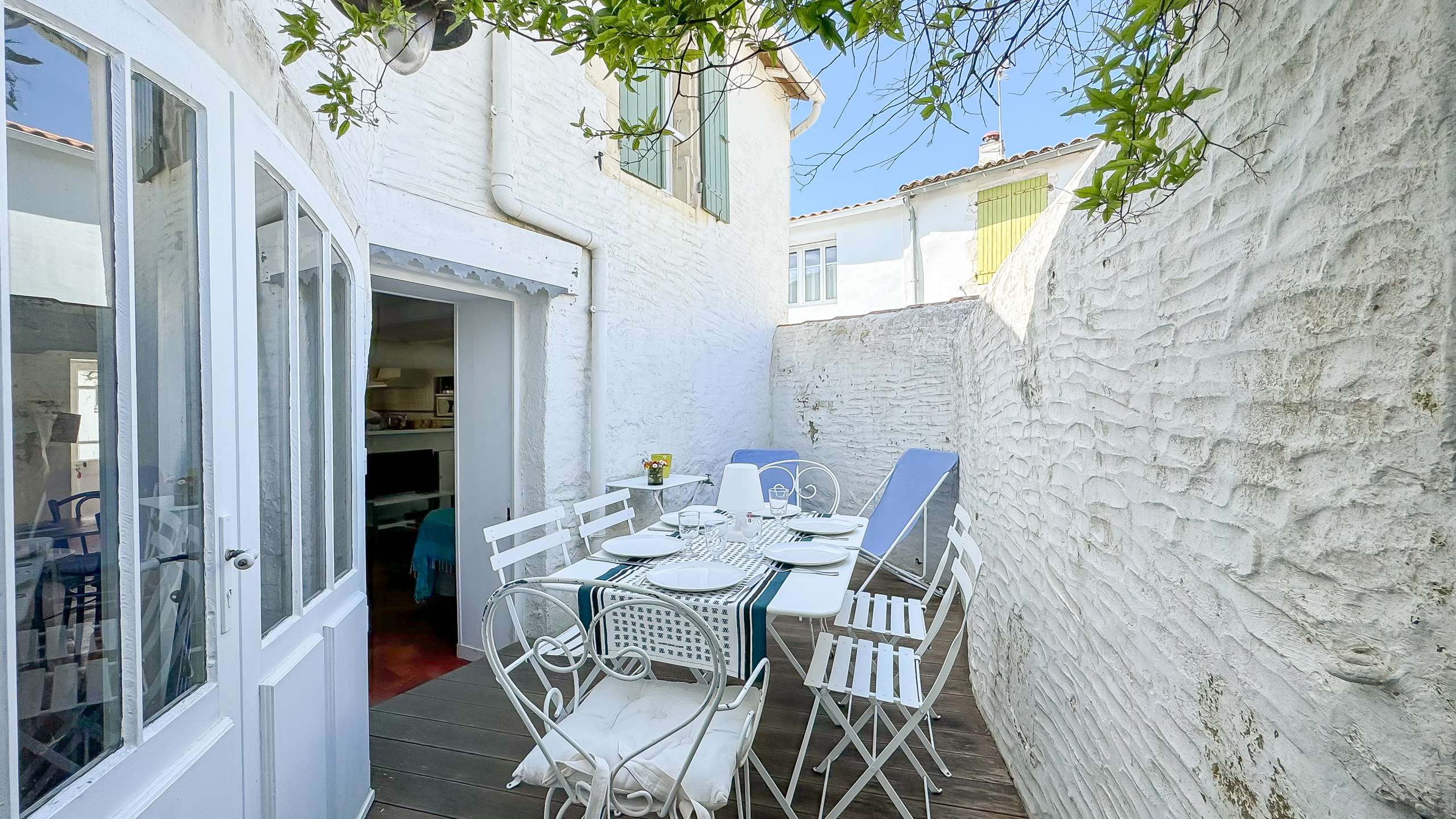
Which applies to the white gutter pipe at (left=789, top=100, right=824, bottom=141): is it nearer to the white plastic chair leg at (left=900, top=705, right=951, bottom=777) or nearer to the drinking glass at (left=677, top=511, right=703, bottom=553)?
the drinking glass at (left=677, top=511, right=703, bottom=553)

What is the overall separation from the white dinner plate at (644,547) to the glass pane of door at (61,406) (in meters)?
1.59

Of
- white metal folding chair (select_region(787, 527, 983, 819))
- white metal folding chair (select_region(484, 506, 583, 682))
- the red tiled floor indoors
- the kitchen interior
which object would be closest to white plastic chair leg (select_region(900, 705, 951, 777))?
white metal folding chair (select_region(787, 527, 983, 819))

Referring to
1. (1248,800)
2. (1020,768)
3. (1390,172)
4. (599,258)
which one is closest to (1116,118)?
(1390,172)

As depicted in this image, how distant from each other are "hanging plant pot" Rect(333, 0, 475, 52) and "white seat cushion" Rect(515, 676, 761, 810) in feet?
6.05

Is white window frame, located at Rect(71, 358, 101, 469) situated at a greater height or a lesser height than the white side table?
greater

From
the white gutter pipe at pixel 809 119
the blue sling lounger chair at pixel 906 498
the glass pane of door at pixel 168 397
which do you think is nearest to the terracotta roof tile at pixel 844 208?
the white gutter pipe at pixel 809 119

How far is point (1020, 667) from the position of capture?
2.31 meters

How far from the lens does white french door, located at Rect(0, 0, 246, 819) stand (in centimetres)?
84

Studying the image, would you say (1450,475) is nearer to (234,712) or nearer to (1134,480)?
(1134,480)

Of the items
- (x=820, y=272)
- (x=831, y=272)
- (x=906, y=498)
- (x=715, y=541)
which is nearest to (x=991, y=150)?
(x=831, y=272)

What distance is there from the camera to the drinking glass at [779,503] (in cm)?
325

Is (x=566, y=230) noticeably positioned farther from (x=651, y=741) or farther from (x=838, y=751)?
(x=838, y=751)

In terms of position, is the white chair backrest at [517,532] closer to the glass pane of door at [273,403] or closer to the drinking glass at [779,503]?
the glass pane of door at [273,403]

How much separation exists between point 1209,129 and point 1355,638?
860 mm
